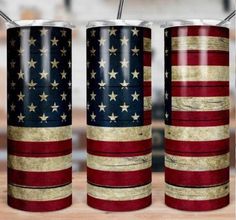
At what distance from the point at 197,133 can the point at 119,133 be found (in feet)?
0.45

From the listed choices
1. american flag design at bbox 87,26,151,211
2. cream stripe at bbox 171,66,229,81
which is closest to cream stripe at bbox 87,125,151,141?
american flag design at bbox 87,26,151,211

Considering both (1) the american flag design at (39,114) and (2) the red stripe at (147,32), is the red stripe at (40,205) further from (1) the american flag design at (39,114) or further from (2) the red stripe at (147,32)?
(2) the red stripe at (147,32)

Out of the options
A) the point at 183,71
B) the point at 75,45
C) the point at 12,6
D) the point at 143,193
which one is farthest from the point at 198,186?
the point at 12,6

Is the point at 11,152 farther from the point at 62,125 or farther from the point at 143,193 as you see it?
the point at 143,193

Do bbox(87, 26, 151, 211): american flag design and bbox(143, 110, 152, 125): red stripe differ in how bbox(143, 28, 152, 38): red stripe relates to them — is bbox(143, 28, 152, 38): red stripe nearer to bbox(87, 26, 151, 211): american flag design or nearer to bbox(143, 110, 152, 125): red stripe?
bbox(87, 26, 151, 211): american flag design

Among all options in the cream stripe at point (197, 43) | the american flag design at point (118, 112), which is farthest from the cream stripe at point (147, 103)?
the cream stripe at point (197, 43)

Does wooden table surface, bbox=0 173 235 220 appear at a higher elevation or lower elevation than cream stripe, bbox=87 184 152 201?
lower

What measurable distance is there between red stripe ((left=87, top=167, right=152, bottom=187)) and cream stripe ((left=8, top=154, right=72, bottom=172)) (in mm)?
62

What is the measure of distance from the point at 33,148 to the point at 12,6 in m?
1.45

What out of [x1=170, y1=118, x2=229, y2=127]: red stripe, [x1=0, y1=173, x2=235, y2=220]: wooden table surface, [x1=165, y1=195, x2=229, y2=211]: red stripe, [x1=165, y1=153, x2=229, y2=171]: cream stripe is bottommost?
[x1=0, y1=173, x2=235, y2=220]: wooden table surface

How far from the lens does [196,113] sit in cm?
88

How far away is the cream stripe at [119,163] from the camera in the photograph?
0.89 m

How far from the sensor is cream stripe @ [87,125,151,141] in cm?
89

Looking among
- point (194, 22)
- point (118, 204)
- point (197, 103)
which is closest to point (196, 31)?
point (194, 22)
